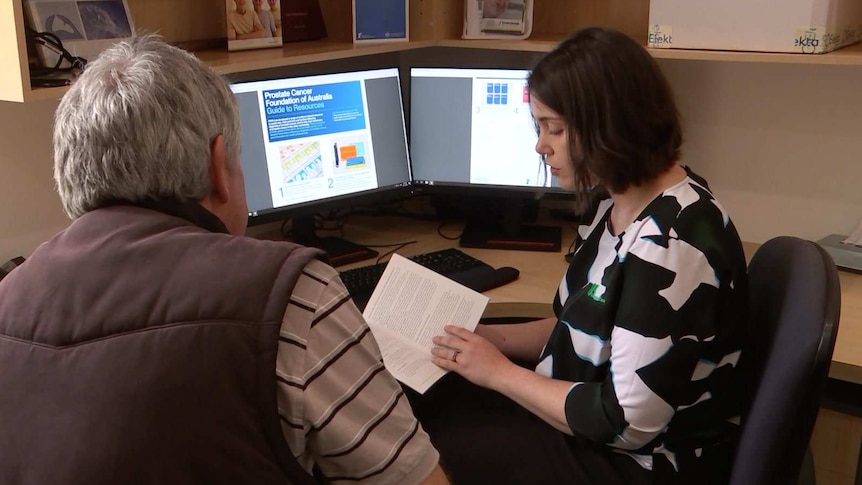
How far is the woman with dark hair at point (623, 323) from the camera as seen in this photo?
128 centimetres

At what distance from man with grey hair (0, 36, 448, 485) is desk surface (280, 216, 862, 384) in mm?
823

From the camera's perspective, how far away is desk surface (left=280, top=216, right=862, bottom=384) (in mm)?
1589

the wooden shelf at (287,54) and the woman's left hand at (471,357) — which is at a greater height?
the wooden shelf at (287,54)

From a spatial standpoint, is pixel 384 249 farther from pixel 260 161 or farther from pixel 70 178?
pixel 70 178

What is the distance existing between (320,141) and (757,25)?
38.6 inches

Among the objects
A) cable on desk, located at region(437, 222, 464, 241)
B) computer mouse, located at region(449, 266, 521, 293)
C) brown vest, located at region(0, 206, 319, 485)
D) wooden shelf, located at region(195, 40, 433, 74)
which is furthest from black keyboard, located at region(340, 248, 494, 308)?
brown vest, located at region(0, 206, 319, 485)

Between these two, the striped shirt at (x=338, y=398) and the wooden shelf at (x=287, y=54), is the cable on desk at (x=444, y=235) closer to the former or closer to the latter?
the wooden shelf at (x=287, y=54)

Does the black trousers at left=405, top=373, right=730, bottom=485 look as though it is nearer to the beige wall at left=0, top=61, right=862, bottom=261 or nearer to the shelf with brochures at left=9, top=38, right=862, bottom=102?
the shelf with brochures at left=9, top=38, right=862, bottom=102

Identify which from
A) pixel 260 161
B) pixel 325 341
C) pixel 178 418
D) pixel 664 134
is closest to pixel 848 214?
pixel 664 134

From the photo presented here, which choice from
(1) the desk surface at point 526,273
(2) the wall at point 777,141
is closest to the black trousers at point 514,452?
(1) the desk surface at point 526,273

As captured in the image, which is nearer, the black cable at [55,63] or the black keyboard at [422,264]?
the black cable at [55,63]

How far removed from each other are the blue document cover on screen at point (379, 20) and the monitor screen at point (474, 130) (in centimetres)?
11

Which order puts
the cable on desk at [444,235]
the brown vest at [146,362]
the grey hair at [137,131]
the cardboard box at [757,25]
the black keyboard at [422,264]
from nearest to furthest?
the brown vest at [146,362] < the grey hair at [137,131] < the cardboard box at [757,25] < the black keyboard at [422,264] < the cable on desk at [444,235]

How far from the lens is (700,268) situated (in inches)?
50.2
